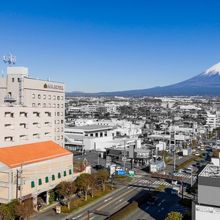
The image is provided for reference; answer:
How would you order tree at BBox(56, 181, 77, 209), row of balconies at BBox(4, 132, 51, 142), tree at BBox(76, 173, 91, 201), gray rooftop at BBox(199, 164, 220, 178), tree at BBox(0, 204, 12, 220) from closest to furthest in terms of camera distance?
tree at BBox(0, 204, 12, 220)
gray rooftop at BBox(199, 164, 220, 178)
tree at BBox(56, 181, 77, 209)
tree at BBox(76, 173, 91, 201)
row of balconies at BBox(4, 132, 51, 142)

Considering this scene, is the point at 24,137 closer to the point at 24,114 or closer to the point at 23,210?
the point at 24,114

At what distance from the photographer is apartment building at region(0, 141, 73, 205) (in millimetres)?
22672

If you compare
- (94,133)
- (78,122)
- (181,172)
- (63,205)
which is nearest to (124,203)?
(63,205)

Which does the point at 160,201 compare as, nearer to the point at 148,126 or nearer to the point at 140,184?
the point at 140,184

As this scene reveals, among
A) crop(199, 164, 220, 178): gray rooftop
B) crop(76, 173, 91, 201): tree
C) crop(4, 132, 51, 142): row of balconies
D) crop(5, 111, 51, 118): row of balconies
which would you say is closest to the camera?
crop(199, 164, 220, 178): gray rooftop

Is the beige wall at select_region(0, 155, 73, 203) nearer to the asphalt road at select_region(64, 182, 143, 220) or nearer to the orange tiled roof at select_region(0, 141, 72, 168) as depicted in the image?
the orange tiled roof at select_region(0, 141, 72, 168)

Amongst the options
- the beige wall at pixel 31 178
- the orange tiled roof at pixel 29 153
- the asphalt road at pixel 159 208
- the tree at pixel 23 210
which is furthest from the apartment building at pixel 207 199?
the orange tiled roof at pixel 29 153

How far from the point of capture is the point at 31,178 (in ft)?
78.2

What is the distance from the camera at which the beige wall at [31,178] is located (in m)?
22.6

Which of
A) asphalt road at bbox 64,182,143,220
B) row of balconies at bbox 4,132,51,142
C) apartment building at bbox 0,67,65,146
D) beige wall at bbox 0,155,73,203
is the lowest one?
asphalt road at bbox 64,182,143,220

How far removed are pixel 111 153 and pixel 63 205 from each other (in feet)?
70.5

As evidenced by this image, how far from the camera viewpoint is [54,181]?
26.3m

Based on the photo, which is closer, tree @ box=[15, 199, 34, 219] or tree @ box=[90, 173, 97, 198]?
tree @ box=[15, 199, 34, 219]

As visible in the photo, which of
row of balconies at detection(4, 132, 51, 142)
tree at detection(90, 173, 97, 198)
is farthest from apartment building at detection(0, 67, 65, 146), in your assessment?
tree at detection(90, 173, 97, 198)
